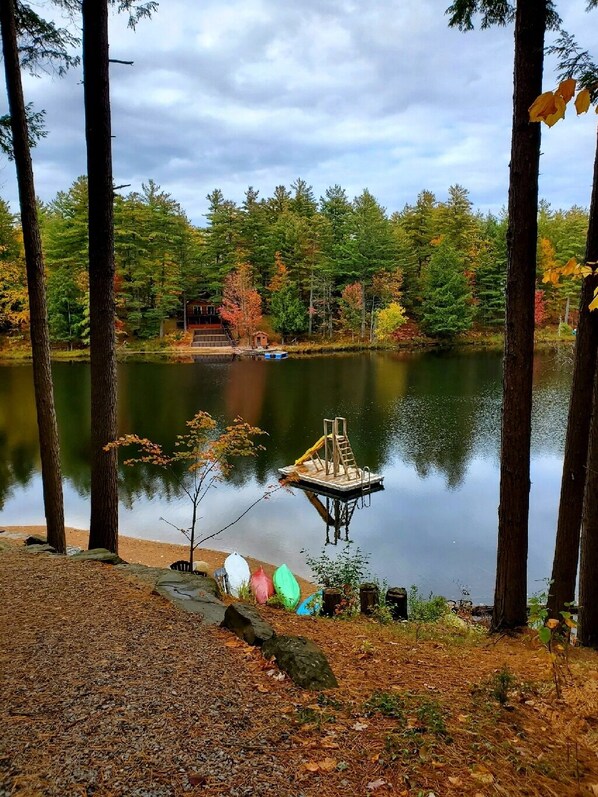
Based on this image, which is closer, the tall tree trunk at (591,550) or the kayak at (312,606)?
the tall tree trunk at (591,550)

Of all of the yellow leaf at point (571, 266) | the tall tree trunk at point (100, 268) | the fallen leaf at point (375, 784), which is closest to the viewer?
the yellow leaf at point (571, 266)

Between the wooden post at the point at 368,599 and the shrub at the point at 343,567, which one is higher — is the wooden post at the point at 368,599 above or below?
above

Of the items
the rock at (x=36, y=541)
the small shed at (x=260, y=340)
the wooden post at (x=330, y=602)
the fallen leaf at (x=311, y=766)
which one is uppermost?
the small shed at (x=260, y=340)

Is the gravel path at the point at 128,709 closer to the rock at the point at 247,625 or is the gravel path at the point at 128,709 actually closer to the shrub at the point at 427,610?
the rock at the point at 247,625

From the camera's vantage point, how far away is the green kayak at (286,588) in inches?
267

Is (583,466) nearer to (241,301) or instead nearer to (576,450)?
(576,450)

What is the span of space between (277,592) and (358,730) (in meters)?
5.19

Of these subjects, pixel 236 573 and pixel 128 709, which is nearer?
pixel 128 709

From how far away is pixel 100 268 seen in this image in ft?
A: 16.0

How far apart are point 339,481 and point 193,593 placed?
8.39 metres

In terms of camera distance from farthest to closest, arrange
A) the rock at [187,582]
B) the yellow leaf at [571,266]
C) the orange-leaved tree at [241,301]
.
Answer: the orange-leaved tree at [241,301], the rock at [187,582], the yellow leaf at [571,266]

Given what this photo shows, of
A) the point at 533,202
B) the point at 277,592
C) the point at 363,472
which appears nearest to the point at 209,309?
the point at 363,472

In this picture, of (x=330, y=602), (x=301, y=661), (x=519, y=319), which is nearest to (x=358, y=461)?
(x=330, y=602)

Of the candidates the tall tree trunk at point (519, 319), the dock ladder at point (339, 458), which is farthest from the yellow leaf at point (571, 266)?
the dock ladder at point (339, 458)
